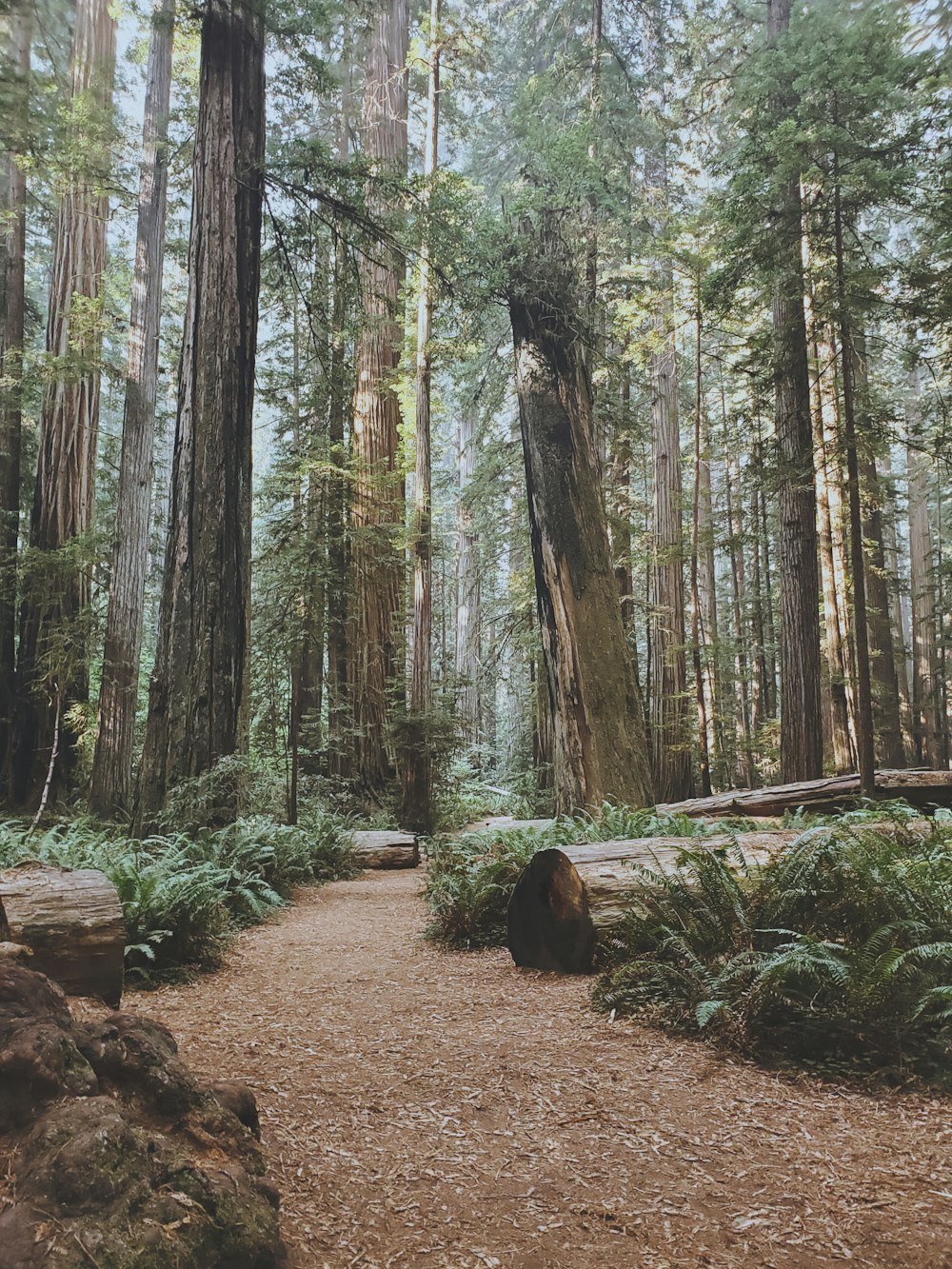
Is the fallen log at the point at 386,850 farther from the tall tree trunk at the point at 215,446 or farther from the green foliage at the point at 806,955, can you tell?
the green foliage at the point at 806,955

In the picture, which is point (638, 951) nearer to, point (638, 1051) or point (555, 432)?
→ point (638, 1051)

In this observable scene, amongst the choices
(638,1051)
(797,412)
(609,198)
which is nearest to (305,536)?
(609,198)

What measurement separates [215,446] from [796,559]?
25.6 feet

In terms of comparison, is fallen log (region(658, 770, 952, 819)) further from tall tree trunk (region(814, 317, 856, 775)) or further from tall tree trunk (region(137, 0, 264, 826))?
tall tree trunk (region(137, 0, 264, 826))

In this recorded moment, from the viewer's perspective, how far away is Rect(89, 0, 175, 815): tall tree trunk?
10062 millimetres

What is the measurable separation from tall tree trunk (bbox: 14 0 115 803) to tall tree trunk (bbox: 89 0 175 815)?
525mm

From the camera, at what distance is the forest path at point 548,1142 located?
2.00m

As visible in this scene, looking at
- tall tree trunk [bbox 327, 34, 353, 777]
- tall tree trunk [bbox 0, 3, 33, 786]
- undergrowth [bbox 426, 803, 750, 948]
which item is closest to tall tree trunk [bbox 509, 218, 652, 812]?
undergrowth [bbox 426, 803, 750, 948]

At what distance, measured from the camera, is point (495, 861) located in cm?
620

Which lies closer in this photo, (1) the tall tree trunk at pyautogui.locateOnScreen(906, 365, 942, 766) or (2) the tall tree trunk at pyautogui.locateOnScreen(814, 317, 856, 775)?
(2) the tall tree trunk at pyautogui.locateOnScreen(814, 317, 856, 775)

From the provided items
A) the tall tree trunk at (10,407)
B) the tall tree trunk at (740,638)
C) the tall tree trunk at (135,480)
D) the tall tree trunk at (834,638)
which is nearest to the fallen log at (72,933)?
the tall tree trunk at (135,480)

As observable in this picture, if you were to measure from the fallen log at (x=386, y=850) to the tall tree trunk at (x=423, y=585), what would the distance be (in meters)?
1.01

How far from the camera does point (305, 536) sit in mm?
9703

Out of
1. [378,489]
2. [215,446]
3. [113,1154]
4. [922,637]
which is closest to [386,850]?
[215,446]
